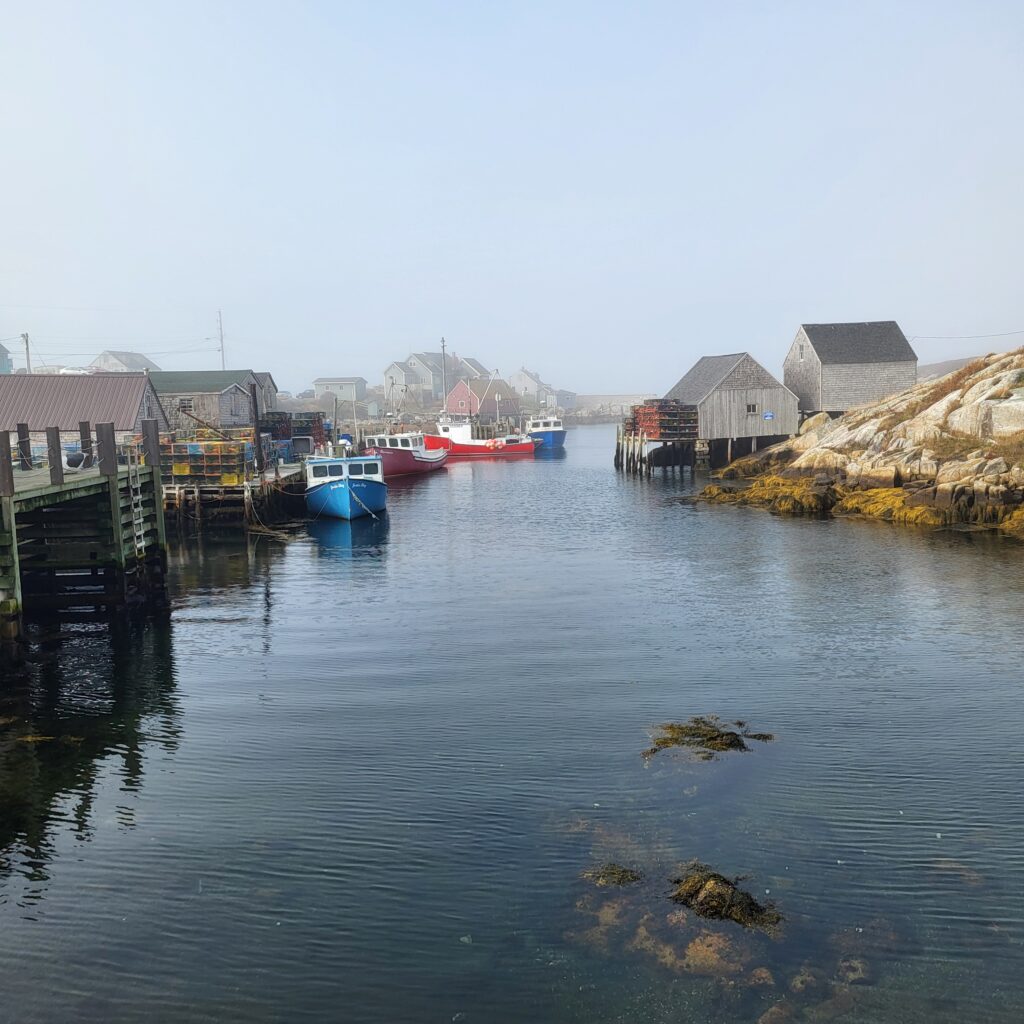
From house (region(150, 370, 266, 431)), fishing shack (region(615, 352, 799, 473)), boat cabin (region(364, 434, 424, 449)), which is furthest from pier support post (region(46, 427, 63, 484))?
boat cabin (region(364, 434, 424, 449))

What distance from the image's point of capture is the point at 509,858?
12109mm

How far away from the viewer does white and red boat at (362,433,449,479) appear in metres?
78.4

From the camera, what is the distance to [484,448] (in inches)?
3999

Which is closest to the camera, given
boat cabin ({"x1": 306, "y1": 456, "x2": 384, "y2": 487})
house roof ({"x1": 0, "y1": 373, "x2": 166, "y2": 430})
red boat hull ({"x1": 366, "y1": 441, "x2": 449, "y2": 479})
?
boat cabin ({"x1": 306, "y1": 456, "x2": 384, "y2": 487})

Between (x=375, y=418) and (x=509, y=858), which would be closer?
(x=509, y=858)

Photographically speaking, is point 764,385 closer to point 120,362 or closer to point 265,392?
point 265,392

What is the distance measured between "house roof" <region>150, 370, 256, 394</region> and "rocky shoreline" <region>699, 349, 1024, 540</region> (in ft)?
120

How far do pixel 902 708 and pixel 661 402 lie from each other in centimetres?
5761

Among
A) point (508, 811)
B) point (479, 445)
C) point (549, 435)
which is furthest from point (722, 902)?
point (549, 435)

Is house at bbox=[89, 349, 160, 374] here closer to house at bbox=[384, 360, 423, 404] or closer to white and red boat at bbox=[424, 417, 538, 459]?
house at bbox=[384, 360, 423, 404]

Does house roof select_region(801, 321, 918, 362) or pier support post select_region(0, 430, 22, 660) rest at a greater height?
house roof select_region(801, 321, 918, 362)

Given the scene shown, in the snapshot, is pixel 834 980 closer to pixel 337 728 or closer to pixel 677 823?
pixel 677 823

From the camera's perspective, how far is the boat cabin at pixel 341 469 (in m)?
49.7

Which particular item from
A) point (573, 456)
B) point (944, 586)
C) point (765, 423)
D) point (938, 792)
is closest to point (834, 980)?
point (938, 792)
